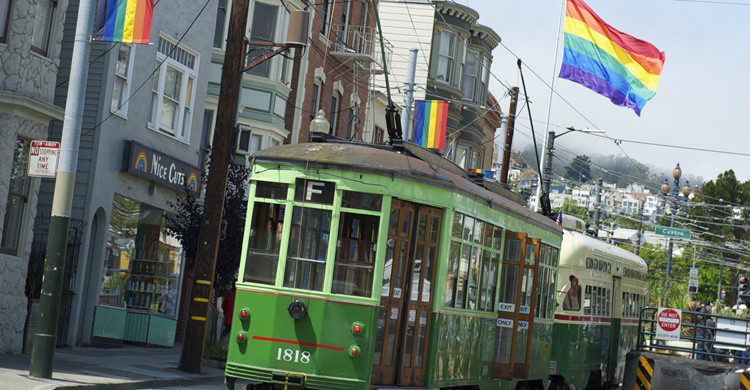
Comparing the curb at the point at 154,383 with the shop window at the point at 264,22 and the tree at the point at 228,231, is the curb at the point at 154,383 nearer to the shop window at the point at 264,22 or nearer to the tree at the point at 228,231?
the tree at the point at 228,231

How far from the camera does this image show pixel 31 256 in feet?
66.4

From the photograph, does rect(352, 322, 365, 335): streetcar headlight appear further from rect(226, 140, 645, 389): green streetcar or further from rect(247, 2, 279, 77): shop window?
rect(247, 2, 279, 77): shop window

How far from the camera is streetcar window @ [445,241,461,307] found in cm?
1385

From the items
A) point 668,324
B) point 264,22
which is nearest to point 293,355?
point 668,324

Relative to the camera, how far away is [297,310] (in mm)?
12320

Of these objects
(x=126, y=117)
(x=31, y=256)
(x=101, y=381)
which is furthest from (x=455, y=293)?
(x=126, y=117)

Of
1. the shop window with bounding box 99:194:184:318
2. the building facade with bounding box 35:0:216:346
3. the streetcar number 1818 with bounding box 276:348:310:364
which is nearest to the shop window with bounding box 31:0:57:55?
the building facade with bounding box 35:0:216:346

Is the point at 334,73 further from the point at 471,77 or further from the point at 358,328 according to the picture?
the point at 358,328

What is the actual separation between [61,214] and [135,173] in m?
8.45

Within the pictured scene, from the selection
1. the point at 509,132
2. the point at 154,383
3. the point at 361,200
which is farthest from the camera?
the point at 509,132

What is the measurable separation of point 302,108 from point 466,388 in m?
18.8

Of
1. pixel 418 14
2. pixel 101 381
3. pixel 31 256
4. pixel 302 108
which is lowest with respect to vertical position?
pixel 101 381

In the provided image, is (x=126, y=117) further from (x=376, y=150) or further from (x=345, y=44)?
(x=345, y=44)

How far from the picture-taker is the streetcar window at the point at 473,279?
1480 cm
